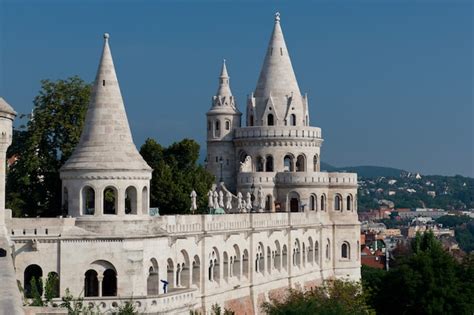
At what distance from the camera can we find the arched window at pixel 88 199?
48.0 meters

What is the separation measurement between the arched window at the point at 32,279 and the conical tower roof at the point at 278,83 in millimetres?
37644

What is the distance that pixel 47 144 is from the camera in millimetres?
61156

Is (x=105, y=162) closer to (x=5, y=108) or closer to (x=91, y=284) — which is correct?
(x=91, y=284)

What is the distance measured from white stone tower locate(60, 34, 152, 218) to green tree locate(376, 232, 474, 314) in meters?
25.4

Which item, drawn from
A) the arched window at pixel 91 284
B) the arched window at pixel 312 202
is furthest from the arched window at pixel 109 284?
the arched window at pixel 312 202

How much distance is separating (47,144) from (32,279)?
653 inches

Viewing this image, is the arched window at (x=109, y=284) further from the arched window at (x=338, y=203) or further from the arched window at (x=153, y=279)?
the arched window at (x=338, y=203)

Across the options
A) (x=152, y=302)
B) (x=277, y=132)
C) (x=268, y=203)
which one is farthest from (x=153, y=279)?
(x=277, y=132)

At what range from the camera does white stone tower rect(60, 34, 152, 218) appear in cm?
4766

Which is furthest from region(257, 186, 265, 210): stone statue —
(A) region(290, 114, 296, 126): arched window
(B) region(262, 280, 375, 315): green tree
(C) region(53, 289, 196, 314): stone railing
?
(C) region(53, 289, 196, 314): stone railing

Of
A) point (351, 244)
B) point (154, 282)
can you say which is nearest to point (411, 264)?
point (351, 244)

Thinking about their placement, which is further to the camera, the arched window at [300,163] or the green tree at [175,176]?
the arched window at [300,163]

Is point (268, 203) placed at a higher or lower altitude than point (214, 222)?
higher

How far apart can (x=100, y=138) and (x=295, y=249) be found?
2981 cm
